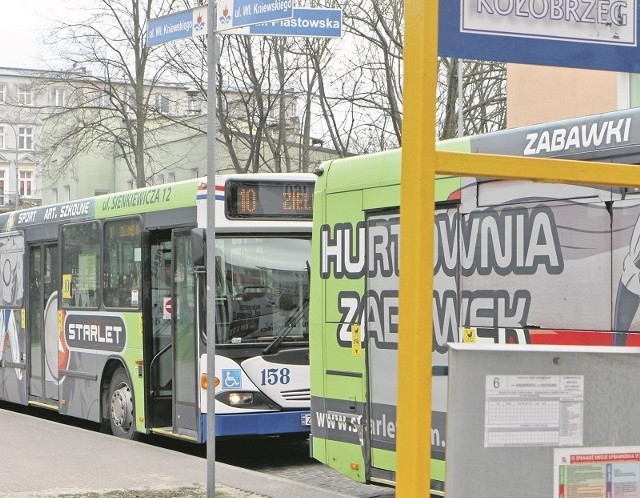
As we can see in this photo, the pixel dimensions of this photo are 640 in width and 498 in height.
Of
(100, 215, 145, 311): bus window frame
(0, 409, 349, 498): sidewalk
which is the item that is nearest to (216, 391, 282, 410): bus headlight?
(0, 409, 349, 498): sidewalk

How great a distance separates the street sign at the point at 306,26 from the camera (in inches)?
295

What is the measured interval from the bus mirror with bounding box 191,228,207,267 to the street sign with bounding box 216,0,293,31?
3312mm

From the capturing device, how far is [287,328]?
37.2ft

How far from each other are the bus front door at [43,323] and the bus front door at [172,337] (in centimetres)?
302

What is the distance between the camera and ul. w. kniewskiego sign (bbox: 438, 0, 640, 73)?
3580 mm

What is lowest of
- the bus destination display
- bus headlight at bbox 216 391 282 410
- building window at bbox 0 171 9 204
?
bus headlight at bbox 216 391 282 410

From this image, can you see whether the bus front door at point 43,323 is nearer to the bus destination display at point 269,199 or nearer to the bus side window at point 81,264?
the bus side window at point 81,264

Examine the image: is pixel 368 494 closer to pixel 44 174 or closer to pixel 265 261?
pixel 265 261

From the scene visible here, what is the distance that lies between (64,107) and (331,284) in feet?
98.8

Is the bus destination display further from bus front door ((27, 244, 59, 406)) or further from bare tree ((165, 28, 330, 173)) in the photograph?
bare tree ((165, 28, 330, 173))

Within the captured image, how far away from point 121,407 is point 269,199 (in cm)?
328

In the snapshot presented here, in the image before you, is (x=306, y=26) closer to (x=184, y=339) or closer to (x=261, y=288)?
(x=261, y=288)

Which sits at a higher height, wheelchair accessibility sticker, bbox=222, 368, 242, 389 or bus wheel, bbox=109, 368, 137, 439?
wheelchair accessibility sticker, bbox=222, 368, 242, 389

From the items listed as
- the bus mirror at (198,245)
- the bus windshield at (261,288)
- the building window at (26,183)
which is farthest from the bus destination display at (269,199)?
the building window at (26,183)
